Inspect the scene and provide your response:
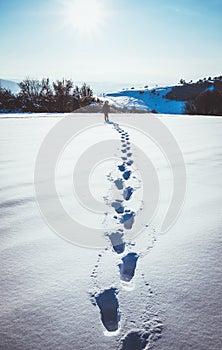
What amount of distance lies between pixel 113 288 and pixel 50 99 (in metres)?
23.6

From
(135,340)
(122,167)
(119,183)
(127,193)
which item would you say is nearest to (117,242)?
(135,340)

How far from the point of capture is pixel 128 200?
2387 millimetres

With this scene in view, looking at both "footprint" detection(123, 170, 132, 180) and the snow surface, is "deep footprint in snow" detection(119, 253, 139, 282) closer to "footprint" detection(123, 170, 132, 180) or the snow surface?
the snow surface

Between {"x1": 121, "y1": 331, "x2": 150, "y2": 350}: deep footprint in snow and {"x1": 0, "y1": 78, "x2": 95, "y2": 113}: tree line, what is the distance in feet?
72.8

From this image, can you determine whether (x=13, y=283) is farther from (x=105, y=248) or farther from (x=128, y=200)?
(x=128, y=200)

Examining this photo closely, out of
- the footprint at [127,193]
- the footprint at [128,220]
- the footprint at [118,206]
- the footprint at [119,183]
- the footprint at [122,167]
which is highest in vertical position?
the footprint at [122,167]

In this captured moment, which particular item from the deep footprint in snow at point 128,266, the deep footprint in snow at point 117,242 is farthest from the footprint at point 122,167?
the deep footprint in snow at point 128,266

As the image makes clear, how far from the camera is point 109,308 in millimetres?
1117

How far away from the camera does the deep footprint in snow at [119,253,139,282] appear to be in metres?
1.32

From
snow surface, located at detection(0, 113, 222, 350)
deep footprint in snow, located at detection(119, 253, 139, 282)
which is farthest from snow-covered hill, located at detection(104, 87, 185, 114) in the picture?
deep footprint in snow, located at detection(119, 253, 139, 282)

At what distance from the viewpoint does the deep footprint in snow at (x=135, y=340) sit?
926 millimetres

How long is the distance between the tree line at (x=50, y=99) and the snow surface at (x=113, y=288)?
845 inches

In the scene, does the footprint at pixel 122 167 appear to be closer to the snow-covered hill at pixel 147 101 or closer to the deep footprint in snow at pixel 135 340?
the deep footprint in snow at pixel 135 340

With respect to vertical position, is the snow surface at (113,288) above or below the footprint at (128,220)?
below
